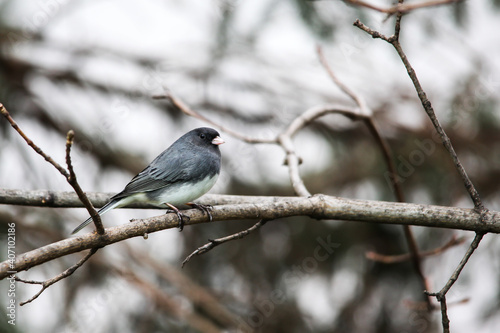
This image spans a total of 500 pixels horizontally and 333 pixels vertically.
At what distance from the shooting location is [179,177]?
3.74 meters

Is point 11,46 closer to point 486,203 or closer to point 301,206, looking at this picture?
point 301,206

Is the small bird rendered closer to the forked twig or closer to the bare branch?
the bare branch

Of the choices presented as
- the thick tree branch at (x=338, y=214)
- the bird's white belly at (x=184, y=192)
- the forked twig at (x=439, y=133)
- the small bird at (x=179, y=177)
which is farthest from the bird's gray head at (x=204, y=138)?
the forked twig at (x=439, y=133)

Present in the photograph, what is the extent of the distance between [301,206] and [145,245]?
2739 mm

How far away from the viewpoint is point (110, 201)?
3160 mm

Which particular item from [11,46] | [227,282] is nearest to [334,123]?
[227,282]

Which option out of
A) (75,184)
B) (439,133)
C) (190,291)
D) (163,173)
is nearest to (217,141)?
(163,173)

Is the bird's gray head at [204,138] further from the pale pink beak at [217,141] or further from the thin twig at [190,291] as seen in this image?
the thin twig at [190,291]

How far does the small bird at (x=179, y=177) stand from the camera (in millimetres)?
3456

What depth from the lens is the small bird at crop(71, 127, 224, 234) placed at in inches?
136

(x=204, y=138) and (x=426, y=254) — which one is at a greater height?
(x=204, y=138)

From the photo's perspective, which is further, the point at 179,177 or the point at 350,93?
the point at 350,93

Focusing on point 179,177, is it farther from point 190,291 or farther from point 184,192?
point 190,291

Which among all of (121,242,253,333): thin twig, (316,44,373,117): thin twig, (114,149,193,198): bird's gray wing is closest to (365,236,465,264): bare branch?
(316,44,373,117): thin twig
